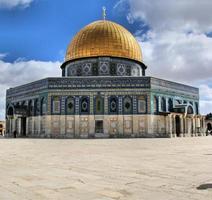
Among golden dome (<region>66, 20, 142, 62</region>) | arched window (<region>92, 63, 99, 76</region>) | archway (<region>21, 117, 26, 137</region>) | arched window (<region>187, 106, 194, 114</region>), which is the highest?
golden dome (<region>66, 20, 142, 62</region>)

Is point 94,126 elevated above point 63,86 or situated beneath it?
situated beneath

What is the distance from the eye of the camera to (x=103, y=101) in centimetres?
2962

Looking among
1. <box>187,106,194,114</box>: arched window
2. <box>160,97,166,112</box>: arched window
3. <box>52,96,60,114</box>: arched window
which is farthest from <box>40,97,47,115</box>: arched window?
<box>187,106,194,114</box>: arched window

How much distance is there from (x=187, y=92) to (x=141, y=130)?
9.38 metres

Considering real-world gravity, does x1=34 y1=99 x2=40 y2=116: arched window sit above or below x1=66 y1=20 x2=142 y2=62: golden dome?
below

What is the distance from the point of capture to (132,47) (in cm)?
3488

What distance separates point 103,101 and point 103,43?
285 inches

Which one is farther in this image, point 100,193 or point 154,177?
point 154,177

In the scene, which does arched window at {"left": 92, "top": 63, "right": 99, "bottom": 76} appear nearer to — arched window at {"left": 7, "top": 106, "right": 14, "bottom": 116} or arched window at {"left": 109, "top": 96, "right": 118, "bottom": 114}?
arched window at {"left": 109, "top": 96, "right": 118, "bottom": 114}

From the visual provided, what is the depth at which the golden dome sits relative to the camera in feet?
109

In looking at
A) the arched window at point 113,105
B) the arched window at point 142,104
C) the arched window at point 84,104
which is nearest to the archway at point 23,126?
the arched window at point 84,104

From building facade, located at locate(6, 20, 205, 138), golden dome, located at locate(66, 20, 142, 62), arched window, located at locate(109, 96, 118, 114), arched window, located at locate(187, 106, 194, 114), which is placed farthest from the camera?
arched window, located at locate(187, 106, 194, 114)

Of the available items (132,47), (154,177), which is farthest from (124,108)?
(154,177)

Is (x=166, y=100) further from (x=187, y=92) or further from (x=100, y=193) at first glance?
(x=100, y=193)
